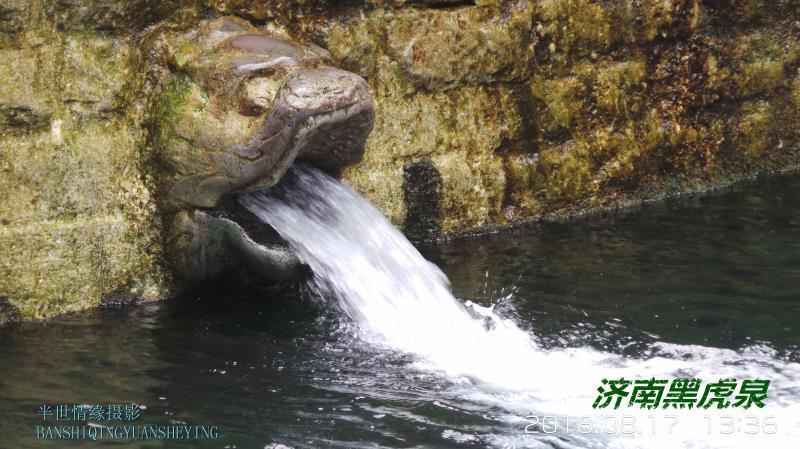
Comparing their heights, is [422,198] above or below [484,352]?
above

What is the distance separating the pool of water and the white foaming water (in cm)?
2

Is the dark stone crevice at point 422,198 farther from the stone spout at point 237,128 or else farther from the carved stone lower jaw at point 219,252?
the carved stone lower jaw at point 219,252

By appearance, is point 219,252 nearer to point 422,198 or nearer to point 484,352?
point 484,352

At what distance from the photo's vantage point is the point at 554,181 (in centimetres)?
752

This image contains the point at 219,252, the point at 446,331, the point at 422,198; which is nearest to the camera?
the point at 446,331

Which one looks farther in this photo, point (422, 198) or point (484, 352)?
point (422, 198)

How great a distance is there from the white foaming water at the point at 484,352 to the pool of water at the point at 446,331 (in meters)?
0.02

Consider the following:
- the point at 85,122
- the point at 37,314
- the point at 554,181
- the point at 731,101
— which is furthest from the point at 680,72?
the point at 37,314

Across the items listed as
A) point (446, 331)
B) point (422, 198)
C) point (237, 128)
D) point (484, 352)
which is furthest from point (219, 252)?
point (422, 198)

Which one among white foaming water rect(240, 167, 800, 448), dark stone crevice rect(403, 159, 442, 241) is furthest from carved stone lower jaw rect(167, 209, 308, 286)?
dark stone crevice rect(403, 159, 442, 241)

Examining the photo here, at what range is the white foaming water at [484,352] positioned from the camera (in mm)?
4285

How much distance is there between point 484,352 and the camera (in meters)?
5.22

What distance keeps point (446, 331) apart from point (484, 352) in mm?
348

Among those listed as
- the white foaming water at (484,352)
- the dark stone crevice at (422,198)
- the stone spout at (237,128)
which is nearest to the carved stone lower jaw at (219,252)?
the stone spout at (237,128)
